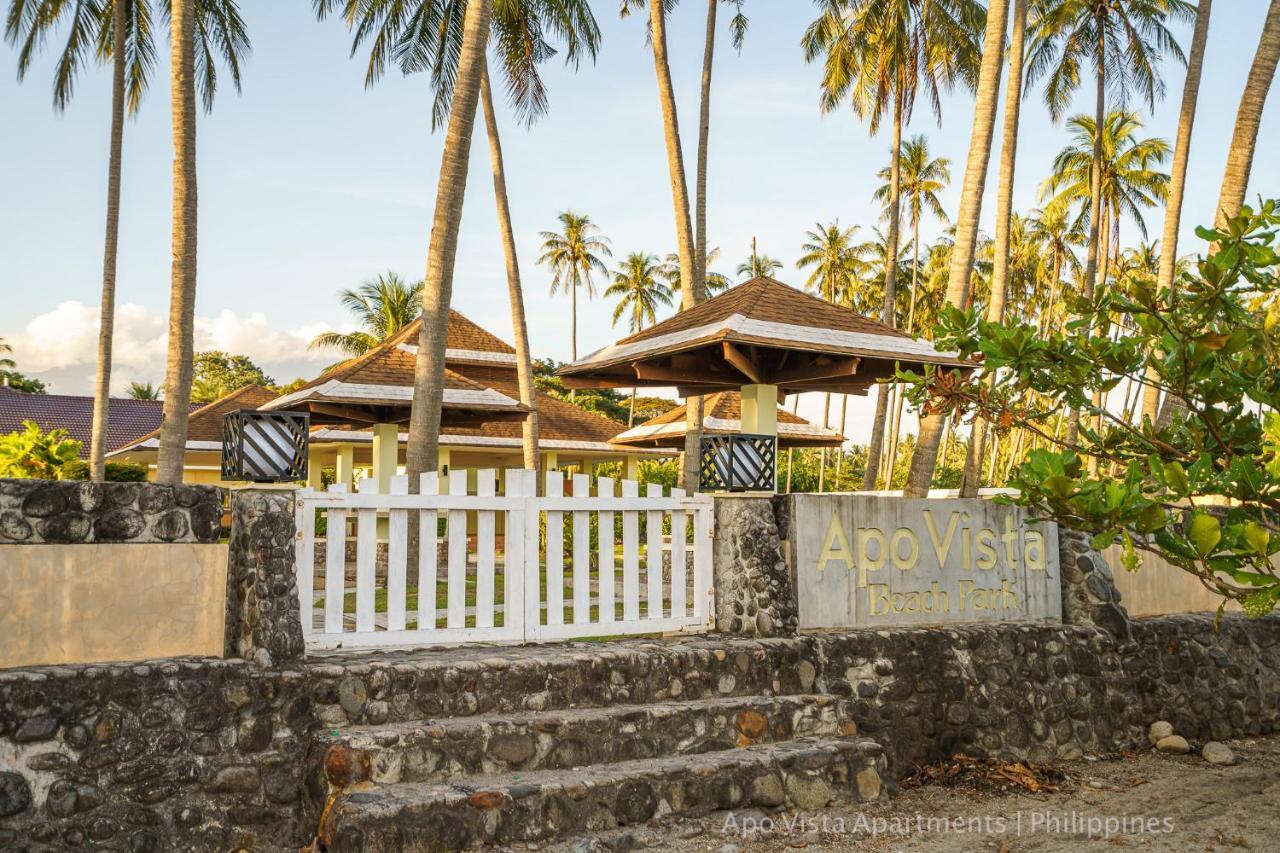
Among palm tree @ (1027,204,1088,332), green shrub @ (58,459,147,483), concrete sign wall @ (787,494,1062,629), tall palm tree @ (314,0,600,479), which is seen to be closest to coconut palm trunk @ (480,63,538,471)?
tall palm tree @ (314,0,600,479)

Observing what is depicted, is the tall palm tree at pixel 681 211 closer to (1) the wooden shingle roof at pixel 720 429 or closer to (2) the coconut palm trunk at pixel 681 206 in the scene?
(2) the coconut palm trunk at pixel 681 206

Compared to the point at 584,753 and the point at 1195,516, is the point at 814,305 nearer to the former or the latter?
the point at 584,753

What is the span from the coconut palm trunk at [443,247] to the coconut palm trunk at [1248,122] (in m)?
8.48

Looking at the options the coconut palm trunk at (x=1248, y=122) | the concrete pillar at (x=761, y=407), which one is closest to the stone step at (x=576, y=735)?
the concrete pillar at (x=761, y=407)

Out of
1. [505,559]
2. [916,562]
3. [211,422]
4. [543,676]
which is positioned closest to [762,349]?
[916,562]

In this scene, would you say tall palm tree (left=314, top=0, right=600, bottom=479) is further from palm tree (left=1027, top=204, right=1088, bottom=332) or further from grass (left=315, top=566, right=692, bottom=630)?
palm tree (left=1027, top=204, right=1088, bottom=332)

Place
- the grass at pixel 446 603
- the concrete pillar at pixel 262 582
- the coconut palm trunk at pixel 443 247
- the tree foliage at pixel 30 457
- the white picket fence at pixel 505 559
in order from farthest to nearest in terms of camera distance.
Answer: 1. the tree foliage at pixel 30 457
2. the coconut palm trunk at pixel 443 247
3. the grass at pixel 446 603
4. the white picket fence at pixel 505 559
5. the concrete pillar at pixel 262 582

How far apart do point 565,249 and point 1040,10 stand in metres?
23.8

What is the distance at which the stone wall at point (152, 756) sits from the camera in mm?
4387

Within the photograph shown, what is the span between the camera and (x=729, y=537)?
665cm

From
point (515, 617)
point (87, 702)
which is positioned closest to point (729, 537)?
point (515, 617)

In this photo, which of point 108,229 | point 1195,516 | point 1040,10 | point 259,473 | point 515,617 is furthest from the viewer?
point 1040,10

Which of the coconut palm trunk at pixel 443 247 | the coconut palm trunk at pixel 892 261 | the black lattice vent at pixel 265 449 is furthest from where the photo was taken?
the coconut palm trunk at pixel 892 261

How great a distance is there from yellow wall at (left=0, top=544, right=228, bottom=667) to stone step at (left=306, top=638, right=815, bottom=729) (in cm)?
62
